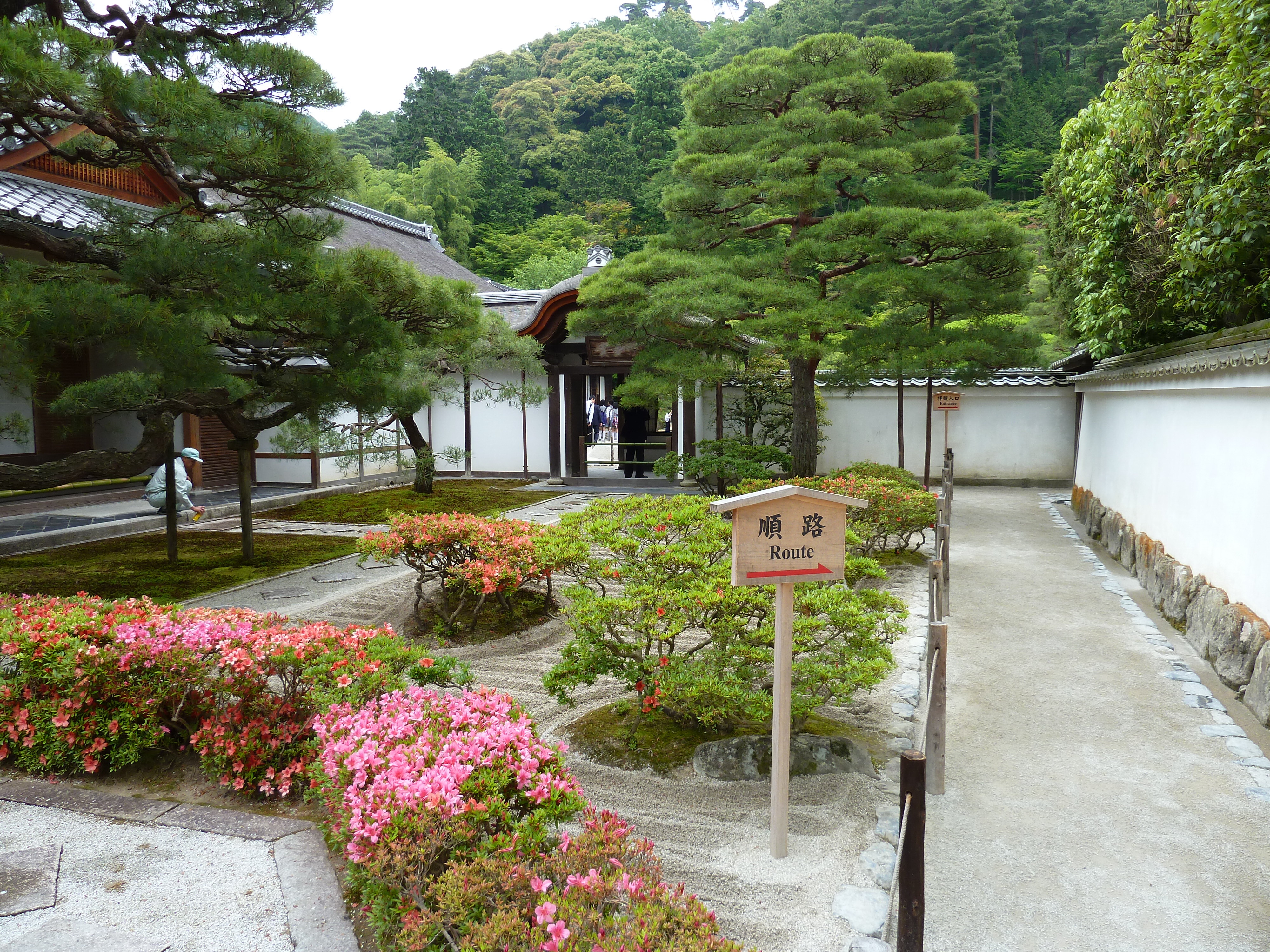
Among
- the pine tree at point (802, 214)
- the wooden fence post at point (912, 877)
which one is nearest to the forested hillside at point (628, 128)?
the pine tree at point (802, 214)

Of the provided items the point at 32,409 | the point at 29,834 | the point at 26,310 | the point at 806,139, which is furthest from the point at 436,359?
the point at 29,834

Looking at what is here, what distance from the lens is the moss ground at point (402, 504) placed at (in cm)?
1241

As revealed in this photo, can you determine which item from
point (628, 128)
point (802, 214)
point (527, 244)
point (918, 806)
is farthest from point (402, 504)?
point (628, 128)

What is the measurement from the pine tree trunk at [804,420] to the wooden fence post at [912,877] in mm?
10163

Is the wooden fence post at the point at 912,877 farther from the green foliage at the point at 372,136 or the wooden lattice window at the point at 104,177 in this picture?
the green foliage at the point at 372,136

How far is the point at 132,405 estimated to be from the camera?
6527 millimetres

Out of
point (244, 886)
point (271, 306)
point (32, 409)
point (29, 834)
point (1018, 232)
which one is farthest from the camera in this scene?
point (32, 409)

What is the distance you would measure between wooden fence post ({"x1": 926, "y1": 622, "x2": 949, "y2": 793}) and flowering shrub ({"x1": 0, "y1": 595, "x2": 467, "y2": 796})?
233 centimetres

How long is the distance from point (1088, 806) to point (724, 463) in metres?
8.63

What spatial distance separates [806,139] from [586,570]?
27.4ft

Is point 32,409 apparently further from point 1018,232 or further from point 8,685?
point 1018,232

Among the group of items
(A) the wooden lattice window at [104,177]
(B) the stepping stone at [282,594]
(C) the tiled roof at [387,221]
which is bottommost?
(B) the stepping stone at [282,594]

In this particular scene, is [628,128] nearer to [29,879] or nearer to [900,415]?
[900,415]

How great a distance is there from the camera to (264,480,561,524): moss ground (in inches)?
488
